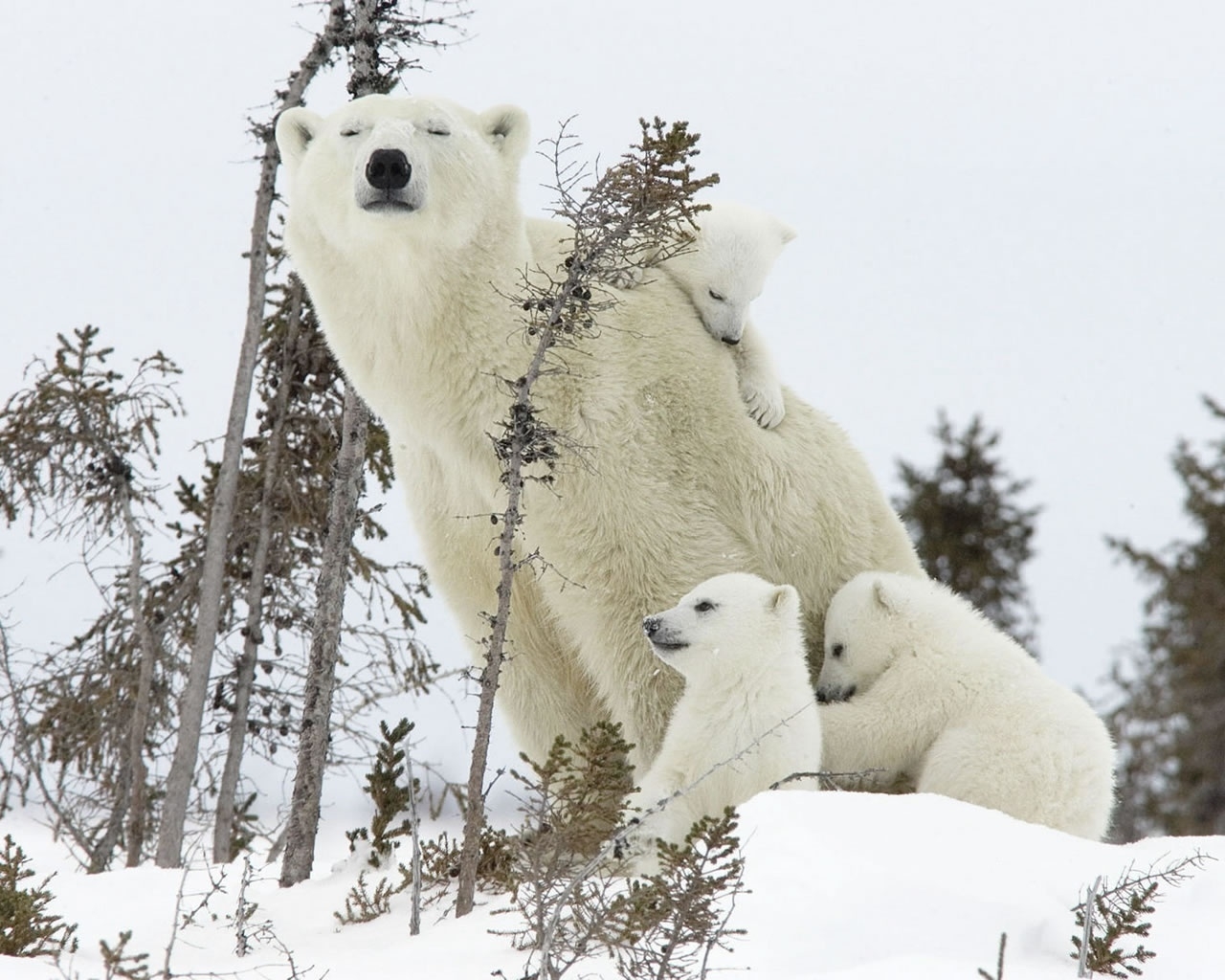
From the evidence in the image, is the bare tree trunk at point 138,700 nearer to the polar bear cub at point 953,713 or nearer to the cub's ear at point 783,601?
the polar bear cub at point 953,713

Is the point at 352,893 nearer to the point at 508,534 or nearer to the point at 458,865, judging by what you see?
the point at 458,865

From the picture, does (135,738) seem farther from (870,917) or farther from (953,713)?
(870,917)

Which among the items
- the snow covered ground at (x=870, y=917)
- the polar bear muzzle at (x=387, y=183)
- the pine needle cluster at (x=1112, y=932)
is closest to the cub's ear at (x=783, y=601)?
the snow covered ground at (x=870, y=917)

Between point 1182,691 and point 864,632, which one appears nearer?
point 864,632

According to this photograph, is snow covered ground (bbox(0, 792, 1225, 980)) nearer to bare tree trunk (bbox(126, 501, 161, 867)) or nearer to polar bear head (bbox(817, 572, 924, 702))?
polar bear head (bbox(817, 572, 924, 702))

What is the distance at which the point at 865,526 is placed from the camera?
6434mm

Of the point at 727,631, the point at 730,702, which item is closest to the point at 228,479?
the point at 727,631

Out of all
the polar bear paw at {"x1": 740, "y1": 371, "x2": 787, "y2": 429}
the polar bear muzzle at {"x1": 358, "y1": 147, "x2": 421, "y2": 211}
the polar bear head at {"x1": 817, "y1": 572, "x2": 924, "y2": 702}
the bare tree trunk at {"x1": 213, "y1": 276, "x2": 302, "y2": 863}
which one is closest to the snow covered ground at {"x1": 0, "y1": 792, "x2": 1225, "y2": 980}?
the polar bear head at {"x1": 817, "y1": 572, "x2": 924, "y2": 702}

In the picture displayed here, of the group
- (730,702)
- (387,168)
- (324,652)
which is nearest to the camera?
(730,702)

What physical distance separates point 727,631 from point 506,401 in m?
1.32

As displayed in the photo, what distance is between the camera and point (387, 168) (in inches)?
206

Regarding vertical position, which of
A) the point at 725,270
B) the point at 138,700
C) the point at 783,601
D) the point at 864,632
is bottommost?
the point at 783,601

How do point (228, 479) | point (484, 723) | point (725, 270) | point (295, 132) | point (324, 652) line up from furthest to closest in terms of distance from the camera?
1. point (228, 479)
2. point (324, 652)
3. point (725, 270)
4. point (295, 132)
5. point (484, 723)

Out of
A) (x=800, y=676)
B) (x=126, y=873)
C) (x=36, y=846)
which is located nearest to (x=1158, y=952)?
(x=800, y=676)
